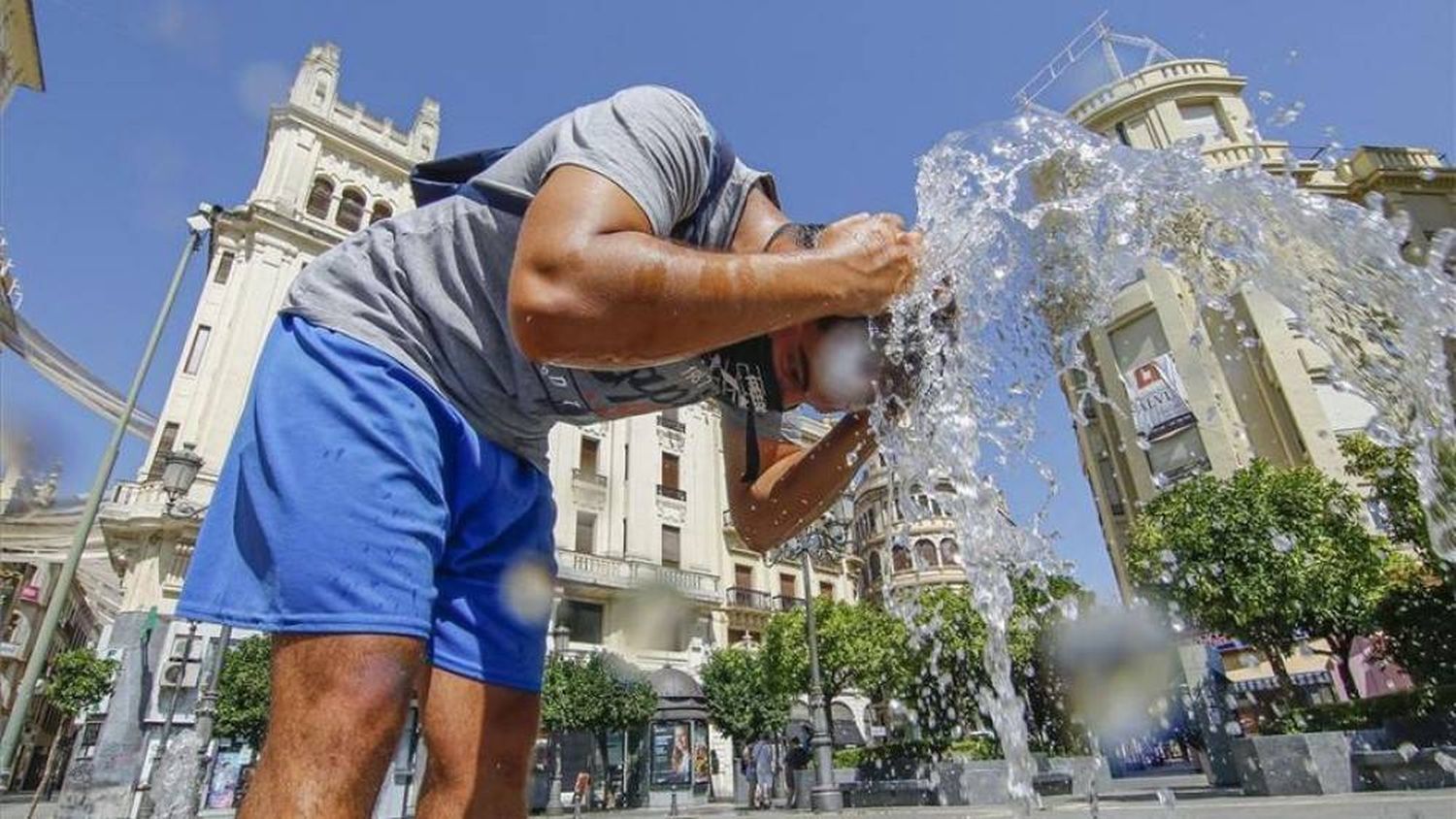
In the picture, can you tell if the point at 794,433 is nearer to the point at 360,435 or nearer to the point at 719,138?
the point at 719,138

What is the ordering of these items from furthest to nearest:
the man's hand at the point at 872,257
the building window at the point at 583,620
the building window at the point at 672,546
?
the building window at the point at 672,546
the building window at the point at 583,620
the man's hand at the point at 872,257

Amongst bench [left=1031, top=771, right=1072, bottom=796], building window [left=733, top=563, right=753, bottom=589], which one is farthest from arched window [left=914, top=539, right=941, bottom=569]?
bench [left=1031, top=771, right=1072, bottom=796]

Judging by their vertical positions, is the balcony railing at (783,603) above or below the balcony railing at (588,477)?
below

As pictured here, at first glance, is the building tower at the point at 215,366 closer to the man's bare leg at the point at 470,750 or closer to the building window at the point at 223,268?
the building window at the point at 223,268

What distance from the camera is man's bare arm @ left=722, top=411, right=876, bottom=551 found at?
166cm

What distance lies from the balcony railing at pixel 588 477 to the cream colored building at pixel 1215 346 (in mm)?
16694

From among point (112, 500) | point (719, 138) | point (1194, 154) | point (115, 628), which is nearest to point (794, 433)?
point (719, 138)

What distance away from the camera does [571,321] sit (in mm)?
1016

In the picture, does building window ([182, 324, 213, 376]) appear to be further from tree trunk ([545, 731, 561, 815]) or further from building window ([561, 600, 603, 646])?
tree trunk ([545, 731, 561, 815])

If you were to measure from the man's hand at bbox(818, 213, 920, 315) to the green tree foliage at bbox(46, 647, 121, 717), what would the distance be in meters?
22.5

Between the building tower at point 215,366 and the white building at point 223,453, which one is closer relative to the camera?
the building tower at point 215,366

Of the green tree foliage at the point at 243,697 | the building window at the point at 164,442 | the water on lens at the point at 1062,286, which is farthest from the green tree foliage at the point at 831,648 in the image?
the building window at the point at 164,442

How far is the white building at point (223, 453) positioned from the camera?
62.9 ft

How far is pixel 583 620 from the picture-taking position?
86.5 ft
